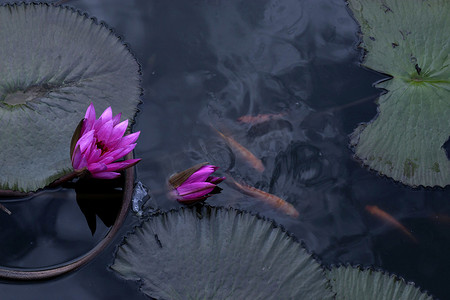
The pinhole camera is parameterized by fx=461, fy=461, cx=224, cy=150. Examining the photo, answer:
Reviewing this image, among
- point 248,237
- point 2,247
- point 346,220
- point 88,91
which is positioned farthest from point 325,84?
point 2,247

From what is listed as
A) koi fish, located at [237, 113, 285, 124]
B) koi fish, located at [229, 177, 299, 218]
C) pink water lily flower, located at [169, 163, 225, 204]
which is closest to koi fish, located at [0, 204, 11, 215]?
pink water lily flower, located at [169, 163, 225, 204]

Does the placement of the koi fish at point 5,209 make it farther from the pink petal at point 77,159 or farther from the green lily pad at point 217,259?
the green lily pad at point 217,259

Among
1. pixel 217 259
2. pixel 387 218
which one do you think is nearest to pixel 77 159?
pixel 217 259

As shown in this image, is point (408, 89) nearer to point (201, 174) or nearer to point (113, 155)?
point (201, 174)

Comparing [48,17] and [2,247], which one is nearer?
[2,247]

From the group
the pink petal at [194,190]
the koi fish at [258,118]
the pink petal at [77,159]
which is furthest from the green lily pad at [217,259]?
the koi fish at [258,118]

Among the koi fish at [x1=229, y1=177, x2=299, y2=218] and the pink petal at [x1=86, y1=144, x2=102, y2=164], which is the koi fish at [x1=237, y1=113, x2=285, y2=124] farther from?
the pink petal at [x1=86, y1=144, x2=102, y2=164]

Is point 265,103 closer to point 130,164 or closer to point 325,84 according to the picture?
point 325,84
